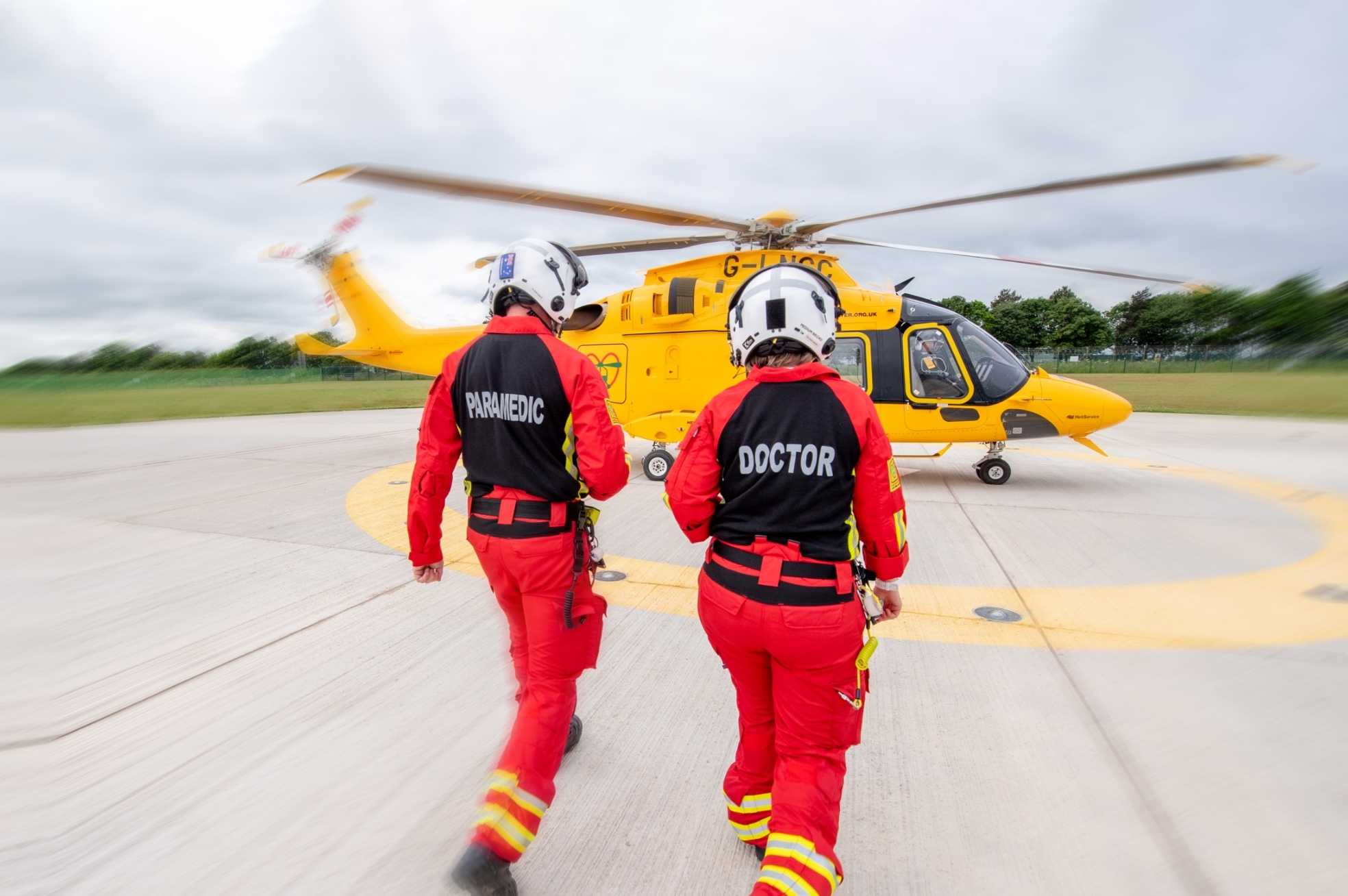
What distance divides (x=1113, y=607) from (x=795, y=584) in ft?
11.2

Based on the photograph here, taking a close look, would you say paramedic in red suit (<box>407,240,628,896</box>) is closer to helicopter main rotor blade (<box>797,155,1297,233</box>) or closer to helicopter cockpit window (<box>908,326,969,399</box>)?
helicopter main rotor blade (<box>797,155,1297,233</box>)

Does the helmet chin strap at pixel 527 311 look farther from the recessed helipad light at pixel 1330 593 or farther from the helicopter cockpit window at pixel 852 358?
the helicopter cockpit window at pixel 852 358

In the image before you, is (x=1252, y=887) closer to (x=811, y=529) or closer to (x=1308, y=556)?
(x=811, y=529)

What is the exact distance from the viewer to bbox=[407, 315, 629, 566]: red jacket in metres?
2.09

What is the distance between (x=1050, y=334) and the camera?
7506cm

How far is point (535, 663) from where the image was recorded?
2.04 metres

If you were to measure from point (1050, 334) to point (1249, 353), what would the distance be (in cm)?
8715

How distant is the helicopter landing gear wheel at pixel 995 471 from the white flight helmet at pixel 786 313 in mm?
7124

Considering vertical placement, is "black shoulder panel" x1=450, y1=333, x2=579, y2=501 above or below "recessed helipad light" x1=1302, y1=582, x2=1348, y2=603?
above

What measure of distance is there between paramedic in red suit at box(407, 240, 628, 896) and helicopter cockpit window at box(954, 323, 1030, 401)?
273 inches

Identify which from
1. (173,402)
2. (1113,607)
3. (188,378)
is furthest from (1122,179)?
(188,378)

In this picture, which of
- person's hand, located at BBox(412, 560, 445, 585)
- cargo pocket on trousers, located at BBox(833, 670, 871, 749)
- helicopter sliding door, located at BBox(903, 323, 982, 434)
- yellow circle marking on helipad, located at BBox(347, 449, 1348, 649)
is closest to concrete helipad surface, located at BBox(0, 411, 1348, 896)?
yellow circle marking on helipad, located at BBox(347, 449, 1348, 649)

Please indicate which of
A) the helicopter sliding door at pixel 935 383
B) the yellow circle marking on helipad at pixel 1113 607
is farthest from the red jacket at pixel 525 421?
the helicopter sliding door at pixel 935 383

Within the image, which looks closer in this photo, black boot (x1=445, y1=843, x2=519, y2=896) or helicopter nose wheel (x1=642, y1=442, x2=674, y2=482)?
black boot (x1=445, y1=843, x2=519, y2=896)
